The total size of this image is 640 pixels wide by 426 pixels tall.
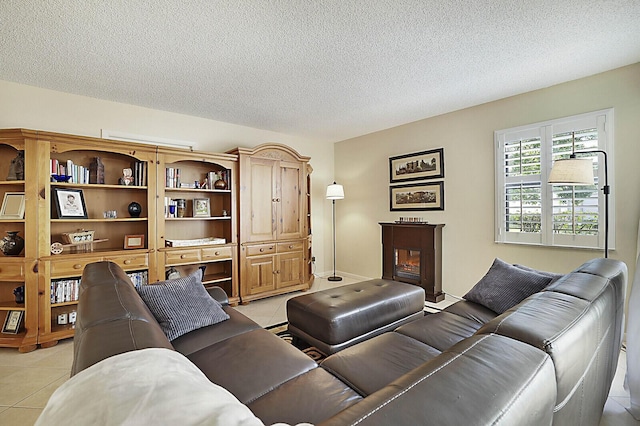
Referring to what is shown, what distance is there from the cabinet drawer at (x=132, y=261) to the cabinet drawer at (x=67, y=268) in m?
0.22

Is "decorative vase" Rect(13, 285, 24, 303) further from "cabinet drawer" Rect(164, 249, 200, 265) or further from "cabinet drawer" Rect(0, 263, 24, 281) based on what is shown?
"cabinet drawer" Rect(164, 249, 200, 265)

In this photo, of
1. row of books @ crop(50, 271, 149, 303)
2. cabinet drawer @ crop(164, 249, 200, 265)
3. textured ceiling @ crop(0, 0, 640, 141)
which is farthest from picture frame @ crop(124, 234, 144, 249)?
textured ceiling @ crop(0, 0, 640, 141)

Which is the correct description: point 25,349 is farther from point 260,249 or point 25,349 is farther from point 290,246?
point 290,246

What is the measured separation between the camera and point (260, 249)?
4.05 m

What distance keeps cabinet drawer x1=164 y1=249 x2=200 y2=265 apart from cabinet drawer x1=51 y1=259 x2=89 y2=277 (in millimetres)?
730

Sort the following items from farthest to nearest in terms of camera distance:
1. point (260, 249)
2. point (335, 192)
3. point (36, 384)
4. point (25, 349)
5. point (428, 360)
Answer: point (335, 192) → point (260, 249) → point (25, 349) → point (36, 384) → point (428, 360)

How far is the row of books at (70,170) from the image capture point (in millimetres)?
2814

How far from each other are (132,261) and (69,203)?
33.5 inches

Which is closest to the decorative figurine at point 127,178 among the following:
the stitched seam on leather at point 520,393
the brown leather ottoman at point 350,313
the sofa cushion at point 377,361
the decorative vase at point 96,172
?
the decorative vase at point 96,172

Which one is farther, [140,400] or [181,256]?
[181,256]

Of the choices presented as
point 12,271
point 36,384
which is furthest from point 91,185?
point 36,384

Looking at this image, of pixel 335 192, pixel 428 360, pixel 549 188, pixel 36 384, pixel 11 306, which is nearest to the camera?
pixel 428 360

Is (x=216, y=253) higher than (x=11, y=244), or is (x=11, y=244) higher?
(x=11, y=244)

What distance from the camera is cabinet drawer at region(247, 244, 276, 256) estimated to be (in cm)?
396
